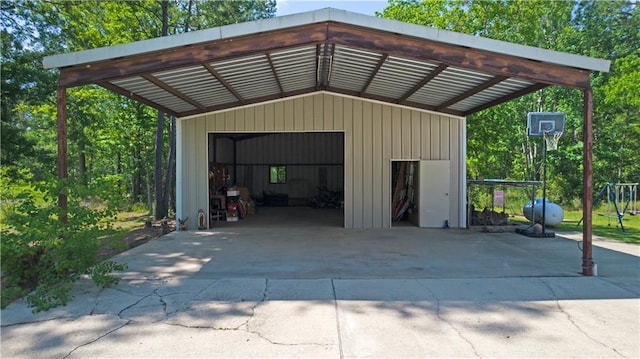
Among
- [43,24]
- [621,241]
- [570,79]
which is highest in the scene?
[43,24]

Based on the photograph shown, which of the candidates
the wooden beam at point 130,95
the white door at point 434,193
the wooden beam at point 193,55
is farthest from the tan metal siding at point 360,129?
the wooden beam at point 193,55

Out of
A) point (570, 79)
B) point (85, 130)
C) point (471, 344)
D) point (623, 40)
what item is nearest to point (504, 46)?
point (570, 79)

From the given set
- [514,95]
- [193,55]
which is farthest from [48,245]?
[514,95]

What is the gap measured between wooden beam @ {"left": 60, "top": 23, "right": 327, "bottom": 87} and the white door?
6.25 meters

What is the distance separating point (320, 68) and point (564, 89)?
60.1 ft

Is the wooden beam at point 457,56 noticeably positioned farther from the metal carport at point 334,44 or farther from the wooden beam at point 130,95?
the wooden beam at point 130,95

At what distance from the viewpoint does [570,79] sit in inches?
227

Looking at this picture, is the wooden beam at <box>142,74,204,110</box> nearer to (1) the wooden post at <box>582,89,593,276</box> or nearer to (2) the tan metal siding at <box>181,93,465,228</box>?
(2) the tan metal siding at <box>181,93,465,228</box>

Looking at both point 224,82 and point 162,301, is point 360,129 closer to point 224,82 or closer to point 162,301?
point 224,82

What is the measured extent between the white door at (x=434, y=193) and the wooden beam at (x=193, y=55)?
6252 millimetres

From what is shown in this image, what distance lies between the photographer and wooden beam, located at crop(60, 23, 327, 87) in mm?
5730

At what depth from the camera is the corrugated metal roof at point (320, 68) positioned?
562 cm

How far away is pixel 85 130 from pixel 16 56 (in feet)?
25.8

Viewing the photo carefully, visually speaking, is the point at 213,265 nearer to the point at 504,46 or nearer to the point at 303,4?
the point at 504,46
